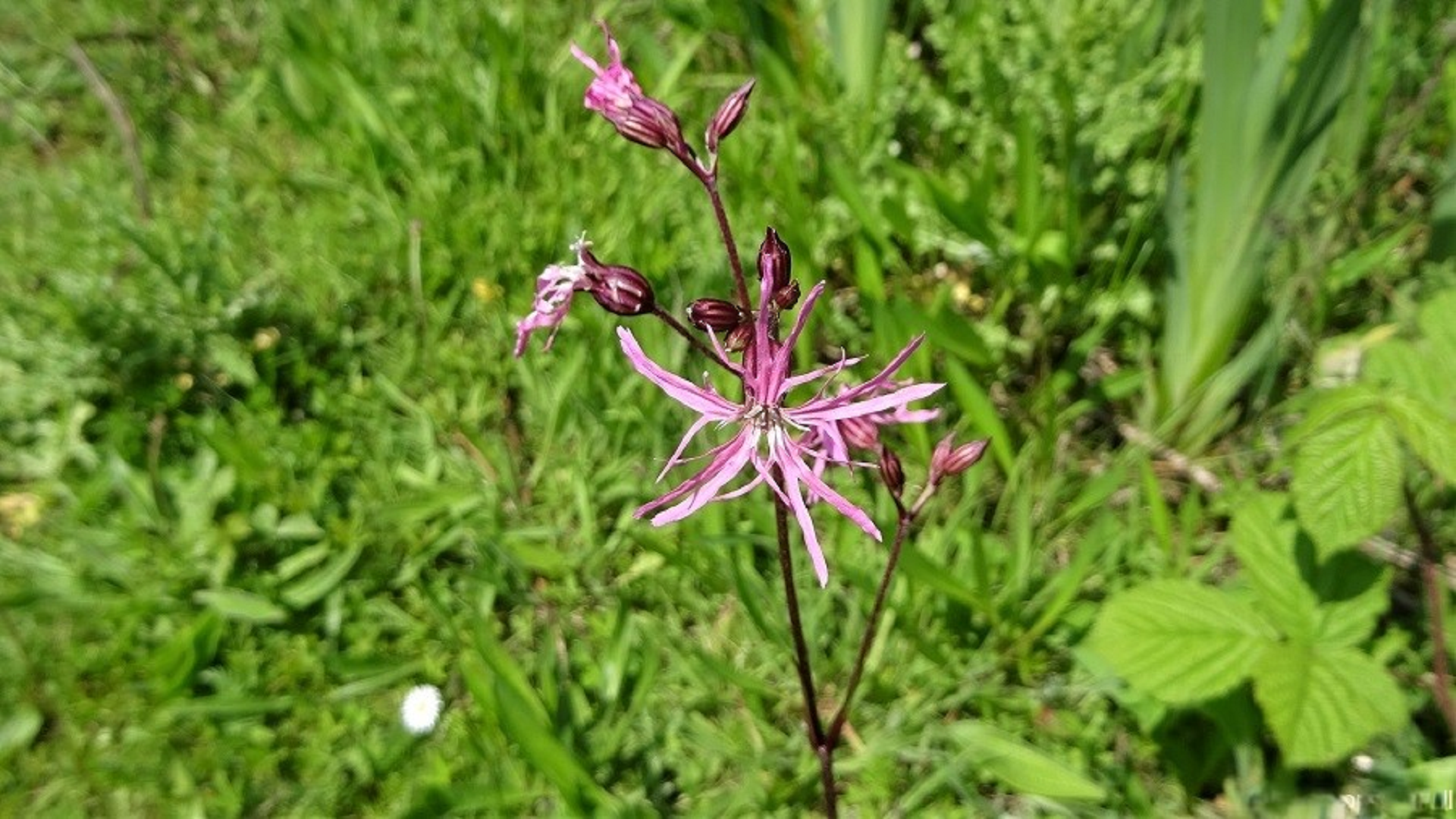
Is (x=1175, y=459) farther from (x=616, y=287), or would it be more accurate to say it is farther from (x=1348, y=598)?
(x=616, y=287)

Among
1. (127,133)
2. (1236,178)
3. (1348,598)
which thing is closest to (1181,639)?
(1348,598)

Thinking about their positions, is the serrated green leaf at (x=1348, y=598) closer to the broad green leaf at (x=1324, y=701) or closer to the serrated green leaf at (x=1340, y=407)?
the broad green leaf at (x=1324, y=701)

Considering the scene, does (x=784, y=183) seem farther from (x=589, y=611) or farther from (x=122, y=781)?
(x=122, y=781)

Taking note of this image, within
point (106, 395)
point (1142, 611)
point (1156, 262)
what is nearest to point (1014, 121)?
point (1156, 262)

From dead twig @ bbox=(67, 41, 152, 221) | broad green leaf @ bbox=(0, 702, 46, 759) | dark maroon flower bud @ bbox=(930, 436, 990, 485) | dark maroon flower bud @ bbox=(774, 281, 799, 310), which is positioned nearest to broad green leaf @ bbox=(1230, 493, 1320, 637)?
dark maroon flower bud @ bbox=(930, 436, 990, 485)

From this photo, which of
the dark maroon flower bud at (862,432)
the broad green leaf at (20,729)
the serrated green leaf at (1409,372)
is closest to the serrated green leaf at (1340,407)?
the serrated green leaf at (1409,372)

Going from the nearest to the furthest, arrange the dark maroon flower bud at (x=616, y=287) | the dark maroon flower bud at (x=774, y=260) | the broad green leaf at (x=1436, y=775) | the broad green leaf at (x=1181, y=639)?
the dark maroon flower bud at (x=774, y=260) → the dark maroon flower bud at (x=616, y=287) → the broad green leaf at (x=1181, y=639) → the broad green leaf at (x=1436, y=775)

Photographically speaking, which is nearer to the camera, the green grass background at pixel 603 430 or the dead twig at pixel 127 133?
the green grass background at pixel 603 430
